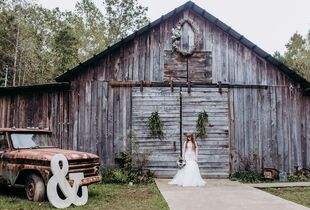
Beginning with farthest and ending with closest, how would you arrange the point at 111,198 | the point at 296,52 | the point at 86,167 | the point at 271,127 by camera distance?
the point at 296,52 → the point at 271,127 → the point at 111,198 → the point at 86,167

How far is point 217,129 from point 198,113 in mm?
1002

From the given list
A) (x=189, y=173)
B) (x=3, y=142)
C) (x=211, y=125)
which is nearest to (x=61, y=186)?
(x=3, y=142)

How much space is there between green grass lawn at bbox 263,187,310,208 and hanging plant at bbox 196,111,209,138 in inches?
132

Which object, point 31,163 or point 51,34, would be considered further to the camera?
point 51,34

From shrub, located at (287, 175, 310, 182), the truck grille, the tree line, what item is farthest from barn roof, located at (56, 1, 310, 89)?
the tree line

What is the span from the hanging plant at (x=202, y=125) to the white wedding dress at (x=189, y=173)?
1.27 m

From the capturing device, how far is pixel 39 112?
1393 centimetres

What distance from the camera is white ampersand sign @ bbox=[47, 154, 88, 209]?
8.40 meters

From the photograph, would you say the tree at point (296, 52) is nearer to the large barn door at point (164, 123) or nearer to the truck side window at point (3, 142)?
the large barn door at point (164, 123)

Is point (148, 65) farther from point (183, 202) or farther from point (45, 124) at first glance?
point (183, 202)

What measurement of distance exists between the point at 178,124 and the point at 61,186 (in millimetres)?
6554

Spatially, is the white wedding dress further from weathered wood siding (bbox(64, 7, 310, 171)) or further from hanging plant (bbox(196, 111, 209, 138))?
weathered wood siding (bbox(64, 7, 310, 171))

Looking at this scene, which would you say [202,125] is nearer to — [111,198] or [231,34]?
[231,34]

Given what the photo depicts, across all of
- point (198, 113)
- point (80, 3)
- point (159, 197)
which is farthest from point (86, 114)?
point (80, 3)
